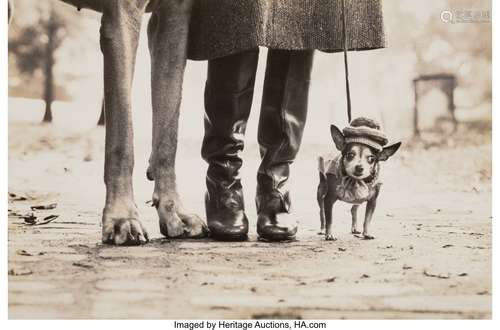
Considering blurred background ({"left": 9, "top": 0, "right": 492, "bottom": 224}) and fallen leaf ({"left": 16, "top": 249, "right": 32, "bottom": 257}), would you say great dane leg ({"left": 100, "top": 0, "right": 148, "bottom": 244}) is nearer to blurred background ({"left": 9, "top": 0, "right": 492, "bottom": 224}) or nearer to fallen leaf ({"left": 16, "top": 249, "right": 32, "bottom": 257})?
fallen leaf ({"left": 16, "top": 249, "right": 32, "bottom": 257})

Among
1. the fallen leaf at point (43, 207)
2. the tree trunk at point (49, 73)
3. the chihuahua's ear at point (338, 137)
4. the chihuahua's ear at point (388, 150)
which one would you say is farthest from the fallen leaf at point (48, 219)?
the tree trunk at point (49, 73)

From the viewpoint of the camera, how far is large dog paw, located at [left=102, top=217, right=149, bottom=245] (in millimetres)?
2270

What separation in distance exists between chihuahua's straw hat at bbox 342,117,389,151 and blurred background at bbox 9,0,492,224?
4.24 ft

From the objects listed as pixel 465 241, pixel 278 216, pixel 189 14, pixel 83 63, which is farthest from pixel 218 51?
pixel 83 63

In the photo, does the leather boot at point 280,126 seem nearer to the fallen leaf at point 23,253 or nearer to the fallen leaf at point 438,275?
the fallen leaf at point 438,275

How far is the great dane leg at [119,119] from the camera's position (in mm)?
2264

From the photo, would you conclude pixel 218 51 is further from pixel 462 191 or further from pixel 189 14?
pixel 462 191

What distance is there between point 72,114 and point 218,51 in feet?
8.40

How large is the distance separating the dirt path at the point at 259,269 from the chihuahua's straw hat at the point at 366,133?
36 cm

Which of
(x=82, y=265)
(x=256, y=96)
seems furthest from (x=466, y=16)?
(x=256, y=96)

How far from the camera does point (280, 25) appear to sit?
2.50 meters

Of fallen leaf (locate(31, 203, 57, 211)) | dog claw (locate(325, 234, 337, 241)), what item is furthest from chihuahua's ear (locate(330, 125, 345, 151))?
fallen leaf (locate(31, 203, 57, 211))

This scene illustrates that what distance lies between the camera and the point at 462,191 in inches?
152
